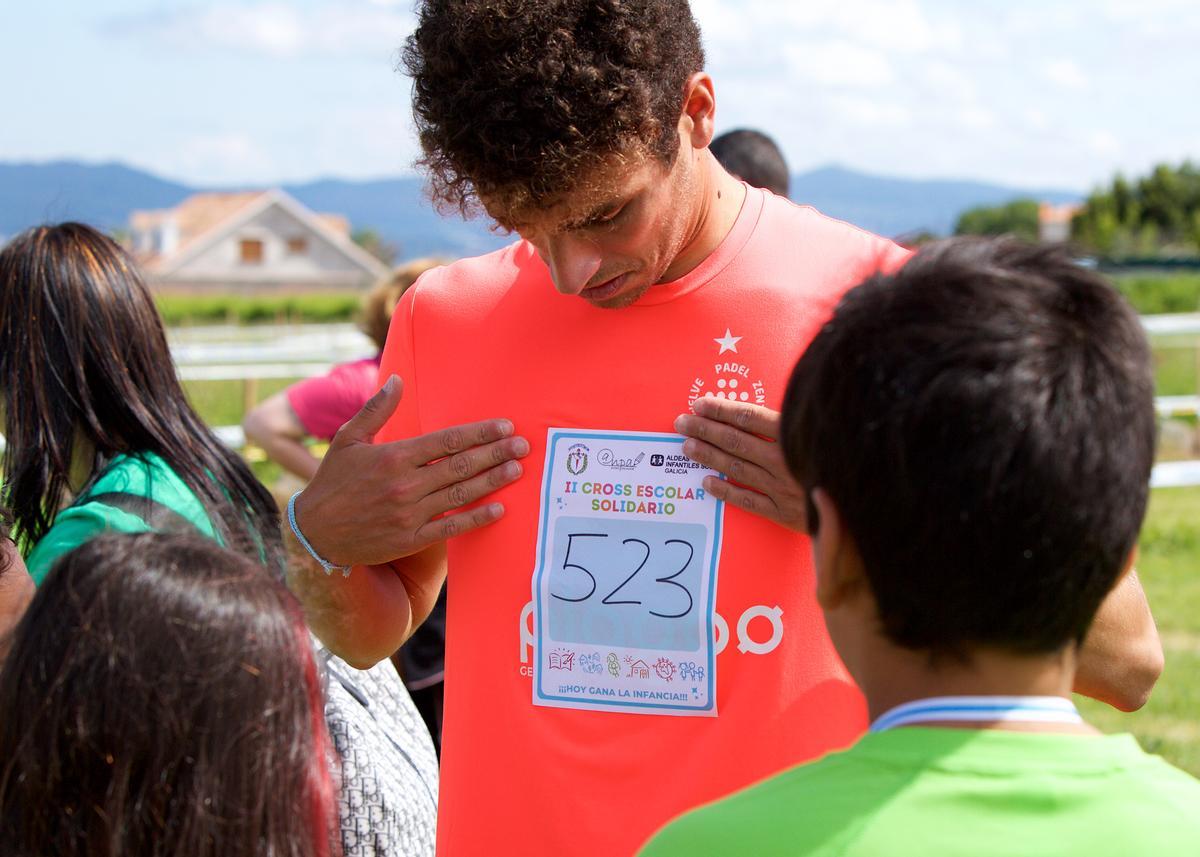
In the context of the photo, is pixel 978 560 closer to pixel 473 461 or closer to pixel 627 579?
pixel 627 579

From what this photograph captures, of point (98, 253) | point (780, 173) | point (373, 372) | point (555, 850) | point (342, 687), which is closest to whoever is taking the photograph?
point (555, 850)

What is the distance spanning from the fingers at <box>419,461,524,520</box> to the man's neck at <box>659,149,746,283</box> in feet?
1.15

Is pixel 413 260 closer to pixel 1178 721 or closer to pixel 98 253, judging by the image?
pixel 98 253

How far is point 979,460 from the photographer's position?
1.07 metres

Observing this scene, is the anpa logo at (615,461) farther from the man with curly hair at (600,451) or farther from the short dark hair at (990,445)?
the short dark hair at (990,445)

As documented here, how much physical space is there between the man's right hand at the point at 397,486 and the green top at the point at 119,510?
0.54 meters

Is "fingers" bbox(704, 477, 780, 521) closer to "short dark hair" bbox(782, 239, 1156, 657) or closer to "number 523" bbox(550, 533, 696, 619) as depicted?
"number 523" bbox(550, 533, 696, 619)

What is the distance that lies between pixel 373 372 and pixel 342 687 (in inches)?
111

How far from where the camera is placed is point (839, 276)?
1765 mm

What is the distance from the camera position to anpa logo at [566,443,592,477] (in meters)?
1.77

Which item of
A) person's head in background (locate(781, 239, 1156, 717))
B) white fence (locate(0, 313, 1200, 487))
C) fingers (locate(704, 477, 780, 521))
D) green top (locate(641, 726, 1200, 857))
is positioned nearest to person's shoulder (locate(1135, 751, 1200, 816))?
green top (locate(641, 726, 1200, 857))

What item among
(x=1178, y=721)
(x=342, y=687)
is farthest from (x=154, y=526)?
(x=1178, y=721)

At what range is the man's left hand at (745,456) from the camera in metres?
1.65

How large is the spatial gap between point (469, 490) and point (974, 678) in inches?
33.5
